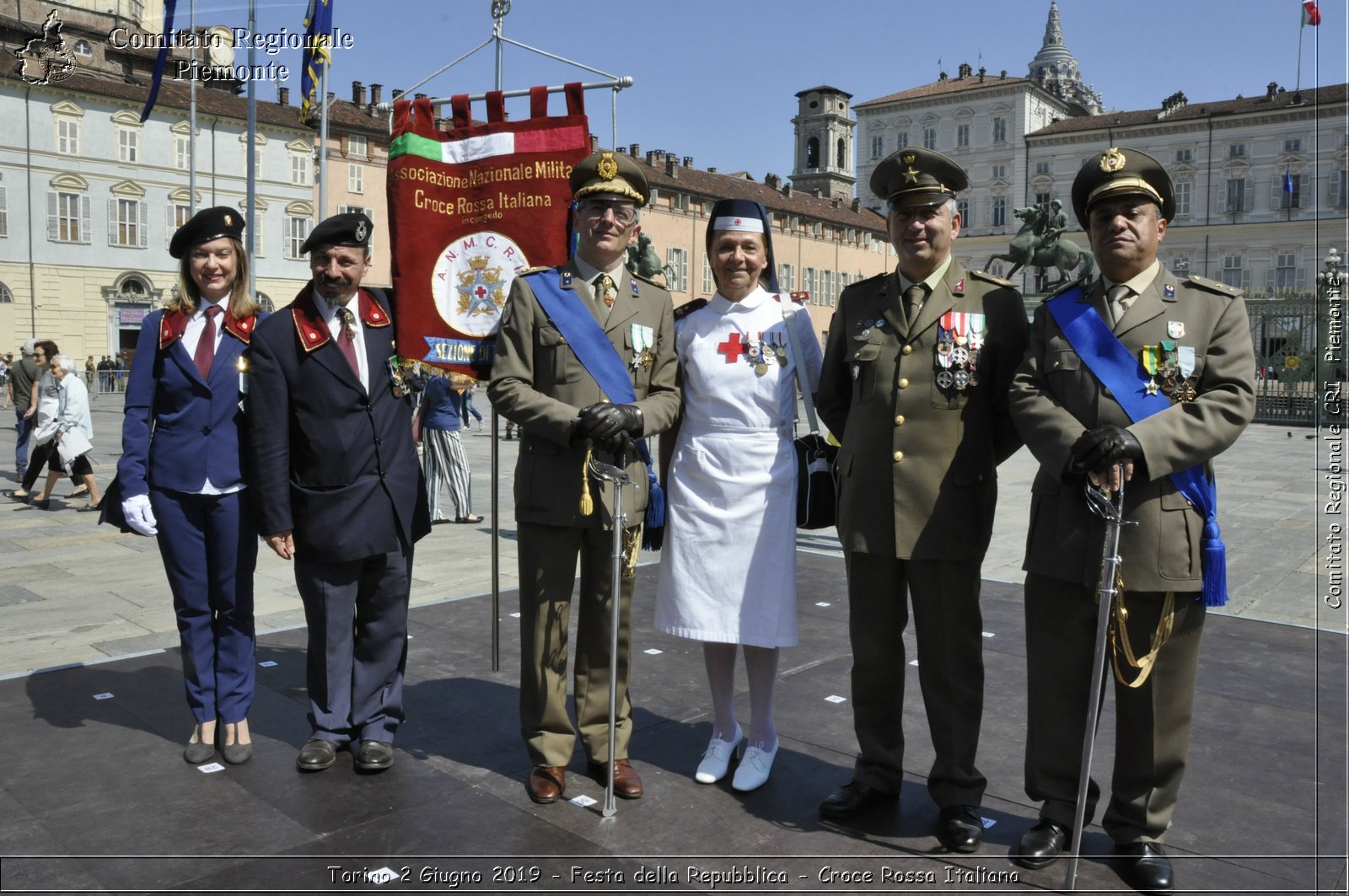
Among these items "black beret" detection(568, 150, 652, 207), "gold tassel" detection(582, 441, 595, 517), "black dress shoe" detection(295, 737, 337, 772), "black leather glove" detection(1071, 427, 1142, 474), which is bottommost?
"black dress shoe" detection(295, 737, 337, 772)

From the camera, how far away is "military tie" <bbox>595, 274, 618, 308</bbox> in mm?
3891

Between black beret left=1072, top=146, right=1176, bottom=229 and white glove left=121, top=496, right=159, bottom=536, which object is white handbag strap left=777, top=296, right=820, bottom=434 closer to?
black beret left=1072, top=146, right=1176, bottom=229

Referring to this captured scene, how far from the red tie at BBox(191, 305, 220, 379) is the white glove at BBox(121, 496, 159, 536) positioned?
0.50m

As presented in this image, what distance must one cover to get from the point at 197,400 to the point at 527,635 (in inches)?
59.6

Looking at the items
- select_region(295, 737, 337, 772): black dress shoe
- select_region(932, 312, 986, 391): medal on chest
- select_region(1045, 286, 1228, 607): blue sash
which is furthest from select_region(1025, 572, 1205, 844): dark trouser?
select_region(295, 737, 337, 772): black dress shoe

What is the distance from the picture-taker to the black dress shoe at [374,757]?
3.95 metres

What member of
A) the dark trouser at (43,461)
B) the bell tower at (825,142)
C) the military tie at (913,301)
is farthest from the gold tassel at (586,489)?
the bell tower at (825,142)

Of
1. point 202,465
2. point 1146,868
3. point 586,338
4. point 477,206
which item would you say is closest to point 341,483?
point 202,465

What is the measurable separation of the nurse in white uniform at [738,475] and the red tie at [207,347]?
1.77 m

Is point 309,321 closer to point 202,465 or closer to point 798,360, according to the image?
point 202,465

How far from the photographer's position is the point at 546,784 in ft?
12.3

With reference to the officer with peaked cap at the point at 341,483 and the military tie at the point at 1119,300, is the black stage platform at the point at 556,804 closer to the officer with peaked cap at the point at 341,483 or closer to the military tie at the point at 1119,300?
the officer with peaked cap at the point at 341,483

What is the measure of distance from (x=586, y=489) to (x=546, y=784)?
40.2 inches

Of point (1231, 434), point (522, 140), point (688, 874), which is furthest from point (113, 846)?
point (1231, 434)
